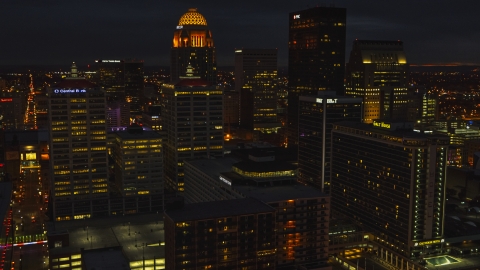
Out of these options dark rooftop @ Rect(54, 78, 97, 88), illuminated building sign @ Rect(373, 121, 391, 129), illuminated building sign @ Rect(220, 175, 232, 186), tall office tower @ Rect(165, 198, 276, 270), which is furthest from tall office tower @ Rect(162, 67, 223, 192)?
tall office tower @ Rect(165, 198, 276, 270)

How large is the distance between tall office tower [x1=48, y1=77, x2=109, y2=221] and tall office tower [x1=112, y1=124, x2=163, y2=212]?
634 centimetres

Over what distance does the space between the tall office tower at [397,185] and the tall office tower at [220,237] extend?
129 feet

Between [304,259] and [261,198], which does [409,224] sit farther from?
[261,198]

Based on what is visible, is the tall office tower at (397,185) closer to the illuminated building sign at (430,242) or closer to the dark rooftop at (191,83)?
the illuminated building sign at (430,242)

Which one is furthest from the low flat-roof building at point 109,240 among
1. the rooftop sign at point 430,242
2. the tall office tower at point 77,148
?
the rooftop sign at point 430,242

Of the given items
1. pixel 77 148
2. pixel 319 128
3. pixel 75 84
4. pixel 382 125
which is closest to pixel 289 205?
pixel 382 125

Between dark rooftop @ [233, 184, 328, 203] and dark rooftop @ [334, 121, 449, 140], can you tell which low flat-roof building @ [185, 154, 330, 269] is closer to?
dark rooftop @ [233, 184, 328, 203]

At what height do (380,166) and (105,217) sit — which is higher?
(380,166)

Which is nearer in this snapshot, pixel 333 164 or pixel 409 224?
pixel 409 224

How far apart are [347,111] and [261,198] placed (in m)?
60.1

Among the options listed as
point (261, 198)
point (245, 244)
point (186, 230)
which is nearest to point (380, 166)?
point (261, 198)

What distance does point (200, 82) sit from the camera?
19200 centimetres

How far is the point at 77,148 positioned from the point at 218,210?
251 feet

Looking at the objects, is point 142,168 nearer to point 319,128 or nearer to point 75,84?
point 75,84
